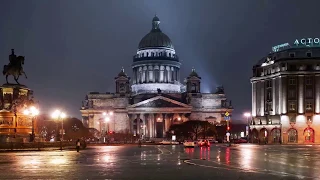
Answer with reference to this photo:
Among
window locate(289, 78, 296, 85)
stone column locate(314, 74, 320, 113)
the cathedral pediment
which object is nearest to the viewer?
stone column locate(314, 74, 320, 113)

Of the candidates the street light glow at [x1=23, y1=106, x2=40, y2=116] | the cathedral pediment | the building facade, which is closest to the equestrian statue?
the street light glow at [x1=23, y1=106, x2=40, y2=116]

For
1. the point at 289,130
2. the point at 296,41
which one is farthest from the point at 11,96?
the point at 296,41

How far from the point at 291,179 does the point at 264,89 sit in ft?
391

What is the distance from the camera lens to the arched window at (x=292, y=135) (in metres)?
132

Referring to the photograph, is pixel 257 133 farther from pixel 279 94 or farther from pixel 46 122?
pixel 46 122

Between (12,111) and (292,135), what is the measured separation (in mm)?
89542

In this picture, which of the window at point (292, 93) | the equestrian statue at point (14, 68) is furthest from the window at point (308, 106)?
the equestrian statue at point (14, 68)

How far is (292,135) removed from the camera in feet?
437

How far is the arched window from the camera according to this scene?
13212 centimetres

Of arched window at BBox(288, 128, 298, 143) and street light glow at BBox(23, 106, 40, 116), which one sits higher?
street light glow at BBox(23, 106, 40, 116)

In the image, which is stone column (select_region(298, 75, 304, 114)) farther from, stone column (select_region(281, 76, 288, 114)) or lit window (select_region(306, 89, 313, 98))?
stone column (select_region(281, 76, 288, 114))

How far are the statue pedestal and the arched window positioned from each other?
86.1 m

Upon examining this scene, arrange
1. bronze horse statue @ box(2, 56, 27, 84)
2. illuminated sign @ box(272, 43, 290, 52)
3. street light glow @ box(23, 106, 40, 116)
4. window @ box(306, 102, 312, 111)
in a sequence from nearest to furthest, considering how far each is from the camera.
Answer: street light glow @ box(23, 106, 40, 116)
bronze horse statue @ box(2, 56, 27, 84)
window @ box(306, 102, 312, 111)
illuminated sign @ box(272, 43, 290, 52)

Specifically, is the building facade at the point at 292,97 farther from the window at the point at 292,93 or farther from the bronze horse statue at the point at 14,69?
the bronze horse statue at the point at 14,69
